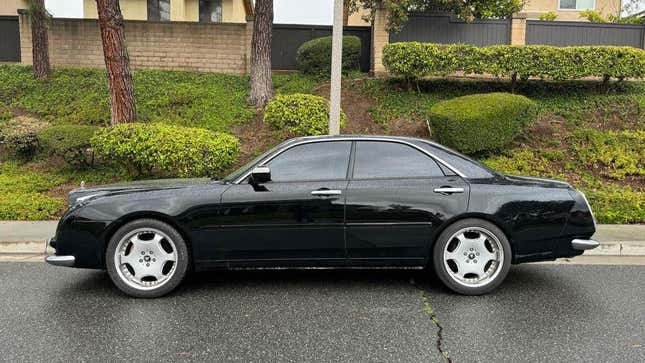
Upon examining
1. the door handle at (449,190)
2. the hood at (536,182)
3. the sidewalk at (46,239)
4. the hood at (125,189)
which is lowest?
the sidewalk at (46,239)

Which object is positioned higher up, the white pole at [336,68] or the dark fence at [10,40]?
the dark fence at [10,40]

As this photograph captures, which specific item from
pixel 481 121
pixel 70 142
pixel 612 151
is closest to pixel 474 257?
pixel 481 121

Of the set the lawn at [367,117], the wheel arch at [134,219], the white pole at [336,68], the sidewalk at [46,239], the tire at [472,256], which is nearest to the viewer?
the wheel arch at [134,219]

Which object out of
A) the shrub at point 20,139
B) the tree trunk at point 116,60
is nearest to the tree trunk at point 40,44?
the shrub at point 20,139

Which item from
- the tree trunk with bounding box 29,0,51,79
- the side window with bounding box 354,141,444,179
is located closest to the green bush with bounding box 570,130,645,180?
the side window with bounding box 354,141,444,179

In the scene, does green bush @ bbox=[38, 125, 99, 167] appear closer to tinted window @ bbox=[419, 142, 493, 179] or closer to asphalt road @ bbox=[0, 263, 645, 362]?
asphalt road @ bbox=[0, 263, 645, 362]

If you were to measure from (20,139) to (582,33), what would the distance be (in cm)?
1428

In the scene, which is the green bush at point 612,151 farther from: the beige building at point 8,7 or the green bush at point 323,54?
the beige building at point 8,7

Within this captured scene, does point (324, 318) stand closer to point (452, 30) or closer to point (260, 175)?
point (260, 175)

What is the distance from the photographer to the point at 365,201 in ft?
15.5

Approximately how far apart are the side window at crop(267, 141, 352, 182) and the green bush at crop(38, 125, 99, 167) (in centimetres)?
634

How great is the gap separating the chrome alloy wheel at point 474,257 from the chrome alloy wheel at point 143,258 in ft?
8.19

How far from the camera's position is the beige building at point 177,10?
23297 millimetres

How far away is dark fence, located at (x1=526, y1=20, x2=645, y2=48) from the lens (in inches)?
574
